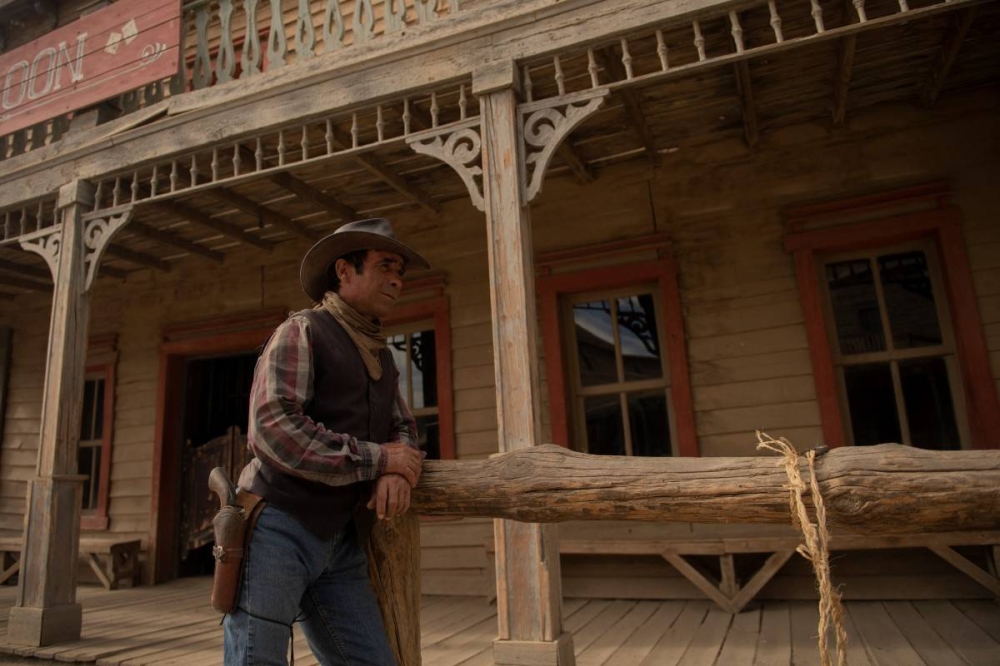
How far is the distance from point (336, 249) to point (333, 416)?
54 centimetres

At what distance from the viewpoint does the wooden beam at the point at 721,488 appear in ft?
5.00

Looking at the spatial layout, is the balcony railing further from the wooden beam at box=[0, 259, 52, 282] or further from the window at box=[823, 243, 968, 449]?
the window at box=[823, 243, 968, 449]

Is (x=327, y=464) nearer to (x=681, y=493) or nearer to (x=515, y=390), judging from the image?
(x=681, y=493)

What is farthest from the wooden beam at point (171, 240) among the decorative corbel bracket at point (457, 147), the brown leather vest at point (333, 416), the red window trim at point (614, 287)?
the brown leather vest at point (333, 416)

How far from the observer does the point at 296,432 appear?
175 centimetres

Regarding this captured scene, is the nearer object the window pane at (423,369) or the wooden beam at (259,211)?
the wooden beam at (259,211)

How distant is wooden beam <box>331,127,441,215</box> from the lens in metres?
5.25

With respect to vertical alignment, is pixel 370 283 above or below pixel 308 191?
below

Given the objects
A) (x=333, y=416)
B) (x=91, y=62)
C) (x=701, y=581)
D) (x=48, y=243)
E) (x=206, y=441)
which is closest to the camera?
(x=333, y=416)

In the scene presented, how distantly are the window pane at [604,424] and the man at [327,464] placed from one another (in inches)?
161

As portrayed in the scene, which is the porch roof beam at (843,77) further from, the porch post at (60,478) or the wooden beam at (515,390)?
the porch post at (60,478)

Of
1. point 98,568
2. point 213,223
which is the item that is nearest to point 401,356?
point 213,223

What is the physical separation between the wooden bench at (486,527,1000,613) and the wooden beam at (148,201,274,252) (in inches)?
175

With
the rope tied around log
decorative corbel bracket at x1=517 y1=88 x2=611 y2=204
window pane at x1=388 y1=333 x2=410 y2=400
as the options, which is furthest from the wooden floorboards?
decorative corbel bracket at x1=517 y1=88 x2=611 y2=204
